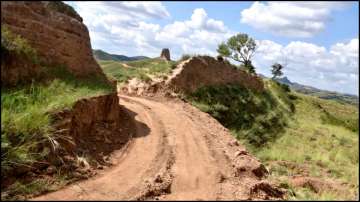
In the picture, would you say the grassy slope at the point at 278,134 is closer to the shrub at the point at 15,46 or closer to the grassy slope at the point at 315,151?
the grassy slope at the point at 315,151

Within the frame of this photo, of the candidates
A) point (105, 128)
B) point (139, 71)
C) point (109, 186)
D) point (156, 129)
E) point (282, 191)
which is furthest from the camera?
point (139, 71)

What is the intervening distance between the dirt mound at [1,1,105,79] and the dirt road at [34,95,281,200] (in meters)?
2.68

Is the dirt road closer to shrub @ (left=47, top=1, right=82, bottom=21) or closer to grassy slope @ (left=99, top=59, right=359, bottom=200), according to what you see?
grassy slope @ (left=99, top=59, right=359, bottom=200)

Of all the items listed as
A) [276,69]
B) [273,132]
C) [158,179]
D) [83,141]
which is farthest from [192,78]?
[276,69]

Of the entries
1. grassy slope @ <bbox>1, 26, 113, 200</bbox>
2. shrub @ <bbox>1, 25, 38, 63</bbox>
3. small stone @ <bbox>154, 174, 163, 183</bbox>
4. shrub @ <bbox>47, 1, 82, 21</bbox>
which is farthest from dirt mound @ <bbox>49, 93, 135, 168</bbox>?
shrub @ <bbox>47, 1, 82, 21</bbox>

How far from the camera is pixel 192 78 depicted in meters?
23.2

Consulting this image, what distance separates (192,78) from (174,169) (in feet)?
39.6

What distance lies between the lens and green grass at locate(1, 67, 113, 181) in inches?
330

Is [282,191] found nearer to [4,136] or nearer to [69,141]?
Answer: [69,141]

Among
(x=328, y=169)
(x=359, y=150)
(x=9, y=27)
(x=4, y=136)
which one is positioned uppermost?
(x=9, y=27)

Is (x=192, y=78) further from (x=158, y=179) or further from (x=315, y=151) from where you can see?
(x=158, y=179)

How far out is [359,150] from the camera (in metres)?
8.70

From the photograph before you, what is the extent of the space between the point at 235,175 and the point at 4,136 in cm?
610

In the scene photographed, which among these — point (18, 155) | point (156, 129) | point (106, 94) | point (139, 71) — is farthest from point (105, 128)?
point (139, 71)
